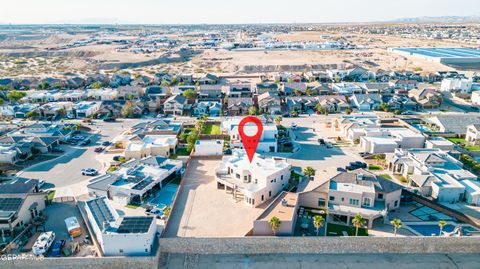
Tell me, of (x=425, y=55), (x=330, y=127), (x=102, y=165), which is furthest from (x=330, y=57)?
(x=102, y=165)

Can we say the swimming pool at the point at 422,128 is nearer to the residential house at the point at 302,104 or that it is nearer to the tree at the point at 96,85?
the residential house at the point at 302,104

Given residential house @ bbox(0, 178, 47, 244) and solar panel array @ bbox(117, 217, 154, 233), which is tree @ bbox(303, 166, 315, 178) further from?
residential house @ bbox(0, 178, 47, 244)

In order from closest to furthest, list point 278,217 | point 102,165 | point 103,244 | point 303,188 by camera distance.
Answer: point 103,244 → point 278,217 → point 303,188 → point 102,165

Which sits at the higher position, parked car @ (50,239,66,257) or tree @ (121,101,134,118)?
tree @ (121,101,134,118)

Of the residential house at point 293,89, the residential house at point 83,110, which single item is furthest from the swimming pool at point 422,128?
the residential house at point 83,110

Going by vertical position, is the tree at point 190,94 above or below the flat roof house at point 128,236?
above

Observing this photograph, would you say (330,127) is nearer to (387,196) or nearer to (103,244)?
(387,196)

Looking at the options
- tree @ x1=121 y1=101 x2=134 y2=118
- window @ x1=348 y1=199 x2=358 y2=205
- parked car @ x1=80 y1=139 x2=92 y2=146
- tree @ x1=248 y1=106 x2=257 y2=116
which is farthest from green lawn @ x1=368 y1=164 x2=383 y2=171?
tree @ x1=121 y1=101 x2=134 y2=118
